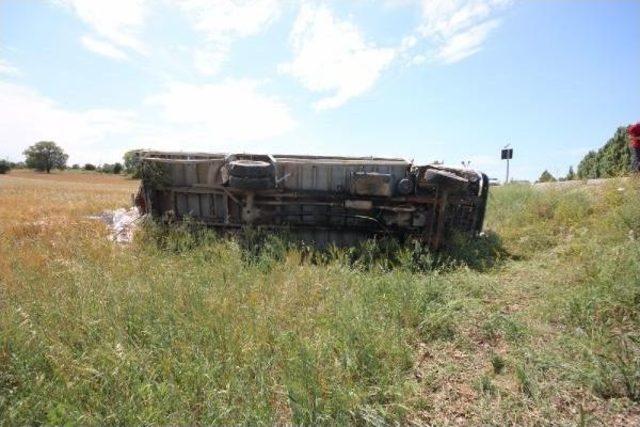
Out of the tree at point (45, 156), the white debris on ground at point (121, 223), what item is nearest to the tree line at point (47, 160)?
the tree at point (45, 156)

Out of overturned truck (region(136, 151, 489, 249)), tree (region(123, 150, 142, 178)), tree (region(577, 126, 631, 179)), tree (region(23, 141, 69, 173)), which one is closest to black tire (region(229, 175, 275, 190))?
overturned truck (region(136, 151, 489, 249))

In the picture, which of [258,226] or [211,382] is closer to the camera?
[211,382]

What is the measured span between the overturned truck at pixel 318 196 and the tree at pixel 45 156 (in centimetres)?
8933

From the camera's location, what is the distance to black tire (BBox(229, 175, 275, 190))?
751cm

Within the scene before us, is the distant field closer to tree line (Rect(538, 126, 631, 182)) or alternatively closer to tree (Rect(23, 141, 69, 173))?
tree line (Rect(538, 126, 631, 182))

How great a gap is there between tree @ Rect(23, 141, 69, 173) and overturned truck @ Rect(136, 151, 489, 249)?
89.3 meters

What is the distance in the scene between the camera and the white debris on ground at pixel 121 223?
28.3 feet

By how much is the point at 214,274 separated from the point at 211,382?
1992 mm

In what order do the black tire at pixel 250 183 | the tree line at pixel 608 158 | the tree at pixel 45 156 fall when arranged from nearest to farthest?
the black tire at pixel 250 183 → the tree line at pixel 608 158 → the tree at pixel 45 156

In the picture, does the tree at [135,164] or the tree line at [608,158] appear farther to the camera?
the tree line at [608,158]

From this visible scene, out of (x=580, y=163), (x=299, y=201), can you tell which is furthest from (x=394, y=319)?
(x=580, y=163)

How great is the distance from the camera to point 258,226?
7.81m

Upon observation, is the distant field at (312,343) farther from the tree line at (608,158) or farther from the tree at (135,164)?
the tree line at (608,158)

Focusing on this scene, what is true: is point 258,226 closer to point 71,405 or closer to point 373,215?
point 373,215
